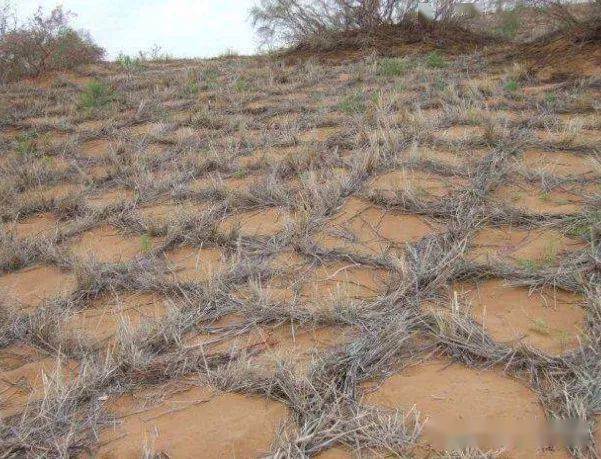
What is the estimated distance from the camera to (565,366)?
1796 mm

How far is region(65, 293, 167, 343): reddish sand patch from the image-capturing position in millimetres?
2289

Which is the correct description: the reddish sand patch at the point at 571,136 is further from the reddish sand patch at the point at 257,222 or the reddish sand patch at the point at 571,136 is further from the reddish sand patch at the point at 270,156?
the reddish sand patch at the point at 257,222

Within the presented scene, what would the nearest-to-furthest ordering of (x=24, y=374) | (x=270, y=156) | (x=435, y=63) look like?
(x=24, y=374) → (x=270, y=156) → (x=435, y=63)

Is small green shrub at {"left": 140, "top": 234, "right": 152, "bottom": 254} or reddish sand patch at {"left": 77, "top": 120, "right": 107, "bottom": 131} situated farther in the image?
reddish sand patch at {"left": 77, "top": 120, "right": 107, "bottom": 131}

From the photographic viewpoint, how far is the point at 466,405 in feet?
5.66

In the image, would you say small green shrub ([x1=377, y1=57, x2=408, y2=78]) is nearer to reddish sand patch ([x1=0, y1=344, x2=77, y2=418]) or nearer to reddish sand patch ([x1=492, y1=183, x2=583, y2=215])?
reddish sand patch ([x1=492, y1=183, x2=583, y2=215])

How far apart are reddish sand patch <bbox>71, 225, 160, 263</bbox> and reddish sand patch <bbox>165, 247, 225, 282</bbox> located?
8.6 inches

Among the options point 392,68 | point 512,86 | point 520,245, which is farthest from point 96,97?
point 520,245

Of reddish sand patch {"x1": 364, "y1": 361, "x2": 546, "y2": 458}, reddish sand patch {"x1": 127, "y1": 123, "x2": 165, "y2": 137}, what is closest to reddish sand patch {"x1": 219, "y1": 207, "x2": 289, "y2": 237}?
reddish sand patch {"x1": 364, "y1": 361, "x2": 546, "y2": 458}

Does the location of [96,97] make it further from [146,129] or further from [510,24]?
[510,24]

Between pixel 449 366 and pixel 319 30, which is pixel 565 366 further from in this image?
pixel 319 30

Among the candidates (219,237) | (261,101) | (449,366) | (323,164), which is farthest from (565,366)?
(261,101)

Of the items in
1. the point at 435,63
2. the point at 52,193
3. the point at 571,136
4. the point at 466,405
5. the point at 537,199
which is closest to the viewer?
the point at 466,405

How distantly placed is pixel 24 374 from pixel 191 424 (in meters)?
0.81
